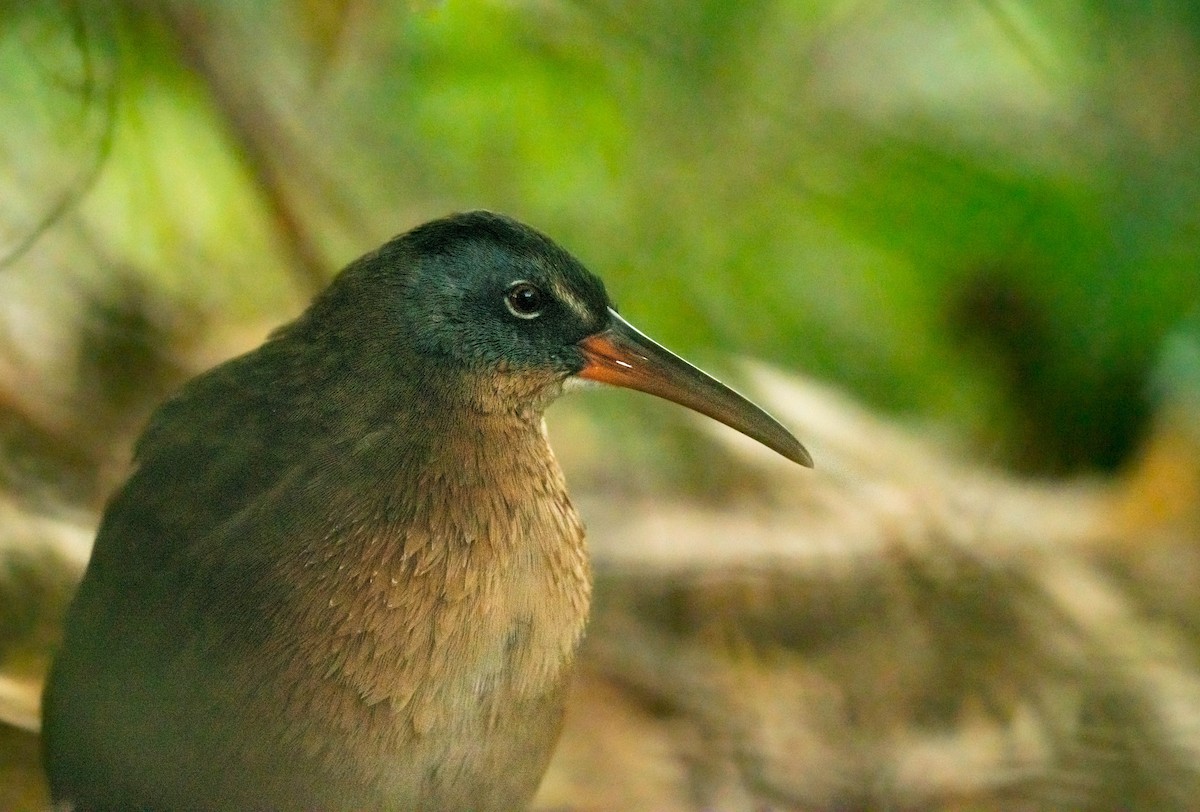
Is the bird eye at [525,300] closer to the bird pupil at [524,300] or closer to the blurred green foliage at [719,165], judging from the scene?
the bird pupil at [524,300]

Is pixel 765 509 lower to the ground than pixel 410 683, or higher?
higher

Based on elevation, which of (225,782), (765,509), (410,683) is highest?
(765,509)

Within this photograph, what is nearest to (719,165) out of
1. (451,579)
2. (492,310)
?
(492,310)

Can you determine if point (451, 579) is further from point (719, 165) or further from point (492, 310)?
point (719, 165)

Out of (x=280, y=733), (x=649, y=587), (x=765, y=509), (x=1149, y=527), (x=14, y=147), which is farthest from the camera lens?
(x=1149, y=527)

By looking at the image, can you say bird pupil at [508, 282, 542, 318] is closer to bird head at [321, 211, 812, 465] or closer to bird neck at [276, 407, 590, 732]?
bird head at [321, 211, 812, 465]

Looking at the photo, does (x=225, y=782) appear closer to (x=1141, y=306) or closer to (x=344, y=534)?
(x=344, y=534)

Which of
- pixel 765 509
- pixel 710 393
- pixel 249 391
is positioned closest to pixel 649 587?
pixel 765 509
